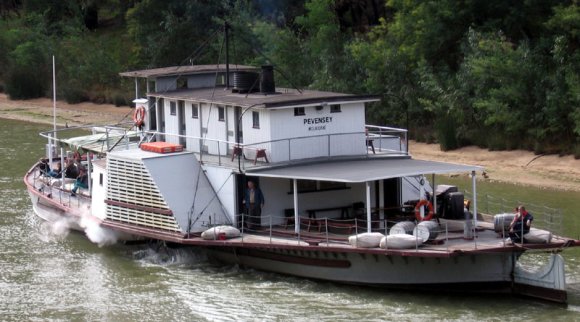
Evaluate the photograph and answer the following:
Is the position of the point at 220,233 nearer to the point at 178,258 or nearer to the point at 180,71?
the point at 178,258

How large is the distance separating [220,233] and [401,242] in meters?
4.10

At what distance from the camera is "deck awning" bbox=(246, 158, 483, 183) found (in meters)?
24.1

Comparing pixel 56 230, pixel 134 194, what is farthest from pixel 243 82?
pixel 56 230

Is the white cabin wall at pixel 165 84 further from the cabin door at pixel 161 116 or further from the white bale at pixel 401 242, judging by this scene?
the white bale at pixel 401 242

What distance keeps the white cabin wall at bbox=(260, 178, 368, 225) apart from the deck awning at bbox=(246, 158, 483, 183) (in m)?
0.68

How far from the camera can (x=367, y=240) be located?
2333cm

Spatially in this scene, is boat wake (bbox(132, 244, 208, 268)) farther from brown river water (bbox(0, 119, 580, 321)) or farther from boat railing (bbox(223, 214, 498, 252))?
boat railing (bbox(223, 214, 498, 252))

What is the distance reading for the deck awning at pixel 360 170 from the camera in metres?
24.1

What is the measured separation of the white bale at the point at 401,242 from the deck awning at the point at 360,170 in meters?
1.24

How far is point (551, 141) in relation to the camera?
38188mm

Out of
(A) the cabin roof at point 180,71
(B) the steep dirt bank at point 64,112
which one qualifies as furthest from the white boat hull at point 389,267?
(B) the steep dirt bank at point 64,112

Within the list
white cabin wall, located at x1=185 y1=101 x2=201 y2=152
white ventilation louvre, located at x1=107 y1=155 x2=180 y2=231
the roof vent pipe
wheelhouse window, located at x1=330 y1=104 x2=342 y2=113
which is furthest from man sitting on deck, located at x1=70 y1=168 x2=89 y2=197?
wheelhouse window, located at x1=330 y1=104 x2=342 y2=113

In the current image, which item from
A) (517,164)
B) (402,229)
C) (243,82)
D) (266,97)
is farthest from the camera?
(517,164)

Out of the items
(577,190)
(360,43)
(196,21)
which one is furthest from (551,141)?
(196,21)
